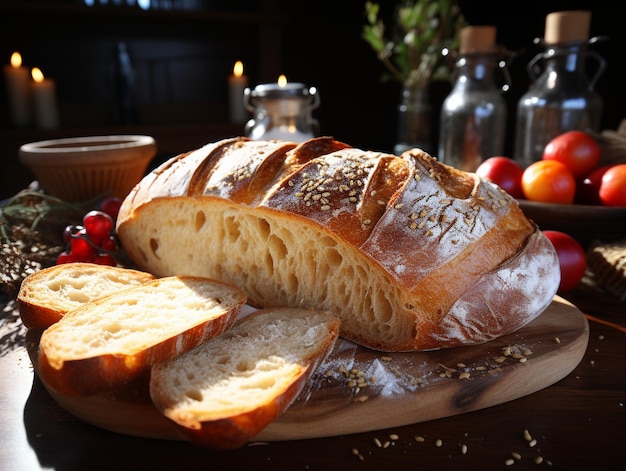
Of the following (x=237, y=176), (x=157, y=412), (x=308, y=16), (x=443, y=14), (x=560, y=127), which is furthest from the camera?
(x=308, y=16)

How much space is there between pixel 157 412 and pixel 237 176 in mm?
670

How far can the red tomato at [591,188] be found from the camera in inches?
75.3

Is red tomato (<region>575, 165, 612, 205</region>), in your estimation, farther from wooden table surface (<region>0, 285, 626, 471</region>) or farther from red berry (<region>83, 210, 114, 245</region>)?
red berry (<region>83, 210, 114, 245</region>)

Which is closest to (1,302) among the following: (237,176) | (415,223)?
(237,176)

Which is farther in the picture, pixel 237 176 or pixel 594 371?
pixel 237 176

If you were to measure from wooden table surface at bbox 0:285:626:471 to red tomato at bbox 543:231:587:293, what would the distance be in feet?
1.64

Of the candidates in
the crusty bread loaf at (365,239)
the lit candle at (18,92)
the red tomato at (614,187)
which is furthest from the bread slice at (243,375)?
the lit candle at (18,92)

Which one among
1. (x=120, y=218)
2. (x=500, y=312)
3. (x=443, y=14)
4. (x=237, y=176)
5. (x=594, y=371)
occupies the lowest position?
(x=594, y=371)

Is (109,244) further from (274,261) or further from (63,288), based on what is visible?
(274,261)

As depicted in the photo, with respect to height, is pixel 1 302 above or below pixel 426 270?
below

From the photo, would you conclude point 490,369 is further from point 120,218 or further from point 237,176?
point 120,218

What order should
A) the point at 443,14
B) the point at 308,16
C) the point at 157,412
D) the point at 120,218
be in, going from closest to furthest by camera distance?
the point at 157,412
the point at 120,218
the point at 443,14
the point at 308,16

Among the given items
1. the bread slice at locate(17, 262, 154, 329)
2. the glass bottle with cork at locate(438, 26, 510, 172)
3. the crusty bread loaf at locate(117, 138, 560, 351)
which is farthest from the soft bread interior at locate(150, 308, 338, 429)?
the glass bottle with cork at locate(438, 26, 510, 172)

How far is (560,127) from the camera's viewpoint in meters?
2.43
